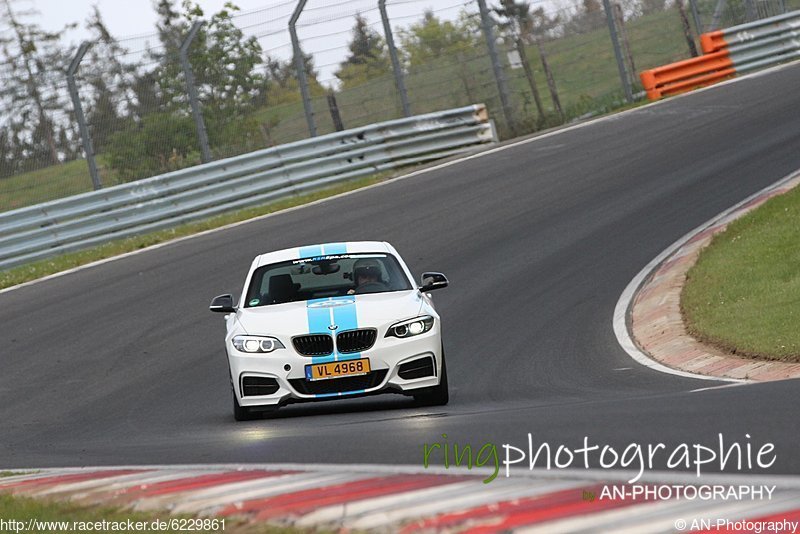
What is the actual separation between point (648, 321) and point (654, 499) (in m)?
8.23

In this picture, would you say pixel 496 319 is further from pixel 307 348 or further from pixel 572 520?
pixel 572 520

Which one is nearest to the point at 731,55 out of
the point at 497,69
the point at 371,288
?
the point at 497,69

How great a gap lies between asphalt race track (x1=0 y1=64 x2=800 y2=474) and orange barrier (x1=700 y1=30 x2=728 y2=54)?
9.65ft

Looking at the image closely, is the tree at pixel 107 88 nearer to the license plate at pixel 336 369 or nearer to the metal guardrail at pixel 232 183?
the metal guardrail at pixel 232 183

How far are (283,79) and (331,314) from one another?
1401 cm

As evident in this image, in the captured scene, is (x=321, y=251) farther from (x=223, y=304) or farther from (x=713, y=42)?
(x=713, y=42)

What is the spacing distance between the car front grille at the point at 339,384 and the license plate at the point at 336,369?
0.12 ft

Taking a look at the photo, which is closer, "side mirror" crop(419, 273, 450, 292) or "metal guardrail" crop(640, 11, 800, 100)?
"side mirror" crop(419, 273, 450, 292)

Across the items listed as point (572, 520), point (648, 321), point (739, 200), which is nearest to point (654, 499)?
point (572, 520)

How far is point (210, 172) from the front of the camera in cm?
2211

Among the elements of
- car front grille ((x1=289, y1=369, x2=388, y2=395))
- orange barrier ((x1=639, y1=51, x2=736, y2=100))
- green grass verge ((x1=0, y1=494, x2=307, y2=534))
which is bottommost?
car front grille ((x1=289, y1=369, x2=388, y2=395))

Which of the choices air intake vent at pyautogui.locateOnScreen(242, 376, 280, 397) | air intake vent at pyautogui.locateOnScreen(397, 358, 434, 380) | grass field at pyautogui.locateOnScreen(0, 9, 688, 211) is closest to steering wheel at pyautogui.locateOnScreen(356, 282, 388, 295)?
air intake vent at pyautogui.locateOnScreen(397, 358, 434, 380)

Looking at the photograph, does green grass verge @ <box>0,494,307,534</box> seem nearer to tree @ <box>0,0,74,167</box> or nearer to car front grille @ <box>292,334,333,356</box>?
car front grille @ <box>292,334,333,356</box>
